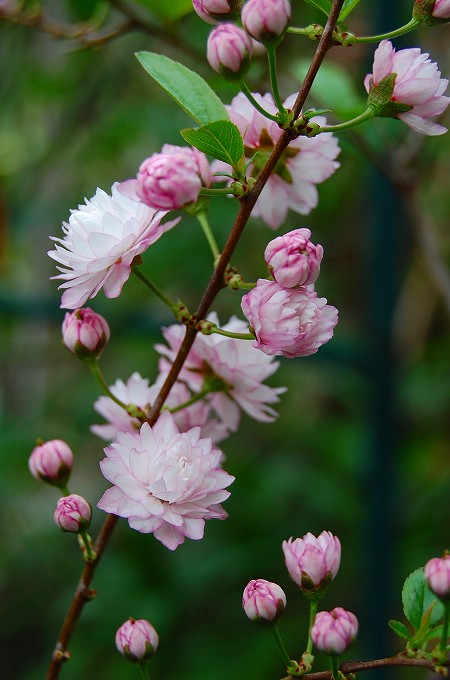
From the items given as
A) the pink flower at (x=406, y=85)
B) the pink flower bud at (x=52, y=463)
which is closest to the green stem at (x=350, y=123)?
the pink flower at (x=406, y=85)

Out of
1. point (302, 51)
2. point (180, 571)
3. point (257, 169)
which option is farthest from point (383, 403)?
point (257, 169)

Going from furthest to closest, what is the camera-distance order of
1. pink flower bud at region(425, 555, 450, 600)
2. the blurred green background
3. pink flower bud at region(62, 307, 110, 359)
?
1. the blurred green background
2. pink flower bud at region(62, 307, 110, 359)
3. pink flower bud at region(425, 555, 450, 600)

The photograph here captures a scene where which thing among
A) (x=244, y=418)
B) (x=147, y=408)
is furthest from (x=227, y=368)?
(x=244, y=418)

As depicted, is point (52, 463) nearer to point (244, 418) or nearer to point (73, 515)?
point (73, 515)

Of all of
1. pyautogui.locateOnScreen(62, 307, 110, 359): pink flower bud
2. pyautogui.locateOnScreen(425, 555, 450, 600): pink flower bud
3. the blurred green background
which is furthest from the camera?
the blurred green background

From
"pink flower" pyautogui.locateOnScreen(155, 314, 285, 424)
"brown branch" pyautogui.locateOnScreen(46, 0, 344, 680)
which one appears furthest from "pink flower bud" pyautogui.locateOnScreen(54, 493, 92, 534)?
"pink flower" pyautogui.locateOnScreen(155, 314, 285, 424)

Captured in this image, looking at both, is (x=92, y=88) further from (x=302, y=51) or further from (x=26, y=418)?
(x=26, y=418)

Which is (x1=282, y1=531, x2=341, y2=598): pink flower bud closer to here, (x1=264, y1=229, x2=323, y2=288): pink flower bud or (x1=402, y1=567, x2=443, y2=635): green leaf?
(x1=402, y1=567, x2=443, y2=635): green leaf
